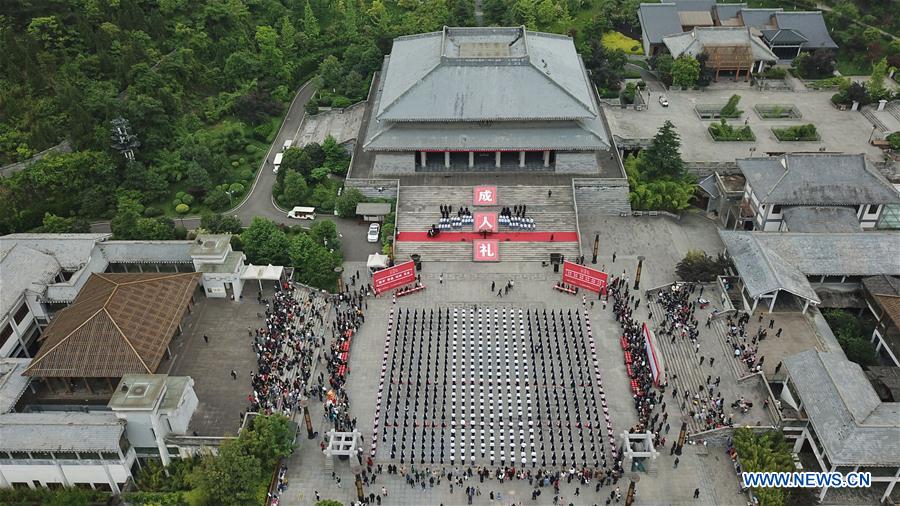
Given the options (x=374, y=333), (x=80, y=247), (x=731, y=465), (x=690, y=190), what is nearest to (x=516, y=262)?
(x=374, y=333)

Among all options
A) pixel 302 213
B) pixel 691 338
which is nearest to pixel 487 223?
pixel 302 213

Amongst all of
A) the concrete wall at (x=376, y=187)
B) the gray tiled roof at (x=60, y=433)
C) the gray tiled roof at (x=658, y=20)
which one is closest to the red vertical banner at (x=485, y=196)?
the concrete wall at (x=376, y=187)

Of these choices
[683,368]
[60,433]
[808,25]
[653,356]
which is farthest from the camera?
[808,25]

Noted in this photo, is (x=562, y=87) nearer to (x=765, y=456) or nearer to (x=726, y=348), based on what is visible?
(x=726, y=348)

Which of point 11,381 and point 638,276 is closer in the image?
point 11,381

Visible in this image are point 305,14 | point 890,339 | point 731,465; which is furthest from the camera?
point 305,14

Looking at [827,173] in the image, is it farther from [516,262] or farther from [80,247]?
[80,247]

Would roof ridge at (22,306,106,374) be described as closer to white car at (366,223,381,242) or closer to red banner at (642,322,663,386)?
white car at (366,223,381,242)
